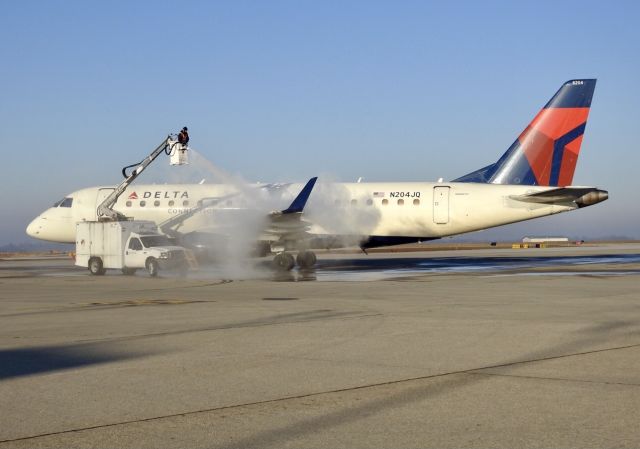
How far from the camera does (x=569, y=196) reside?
1503 inches

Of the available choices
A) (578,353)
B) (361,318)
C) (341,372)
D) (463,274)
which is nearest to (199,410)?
(341,372)

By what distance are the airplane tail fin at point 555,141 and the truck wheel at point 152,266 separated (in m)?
18.0

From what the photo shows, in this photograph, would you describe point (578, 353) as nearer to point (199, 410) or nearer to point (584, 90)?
point (199, 410)

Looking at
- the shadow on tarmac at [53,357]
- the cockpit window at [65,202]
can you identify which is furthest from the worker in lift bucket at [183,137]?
the shadow on tarmac at [53,357]

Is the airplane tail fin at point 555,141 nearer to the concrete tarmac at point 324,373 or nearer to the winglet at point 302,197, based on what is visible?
the winglet at point 302,197

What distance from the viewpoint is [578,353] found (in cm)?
1147

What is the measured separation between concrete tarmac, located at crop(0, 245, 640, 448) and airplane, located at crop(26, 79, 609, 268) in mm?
19589

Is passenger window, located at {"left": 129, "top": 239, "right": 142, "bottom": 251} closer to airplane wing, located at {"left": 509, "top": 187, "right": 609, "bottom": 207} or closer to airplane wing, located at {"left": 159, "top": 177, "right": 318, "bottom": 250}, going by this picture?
airplane wing, located at {"left": 159, "top": 177, "right": 318, "bottom": 250}

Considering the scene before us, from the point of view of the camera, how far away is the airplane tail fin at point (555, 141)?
4056 cm

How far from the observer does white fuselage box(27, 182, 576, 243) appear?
1588 inches

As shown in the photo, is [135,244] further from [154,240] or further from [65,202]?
[65,202]

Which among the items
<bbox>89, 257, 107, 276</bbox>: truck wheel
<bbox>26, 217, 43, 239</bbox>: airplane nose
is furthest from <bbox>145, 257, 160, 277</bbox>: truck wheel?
<bbox>26, 217, 43, 239</bbox>: airplane nose

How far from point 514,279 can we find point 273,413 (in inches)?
891

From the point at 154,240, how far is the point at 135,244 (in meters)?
0.89
